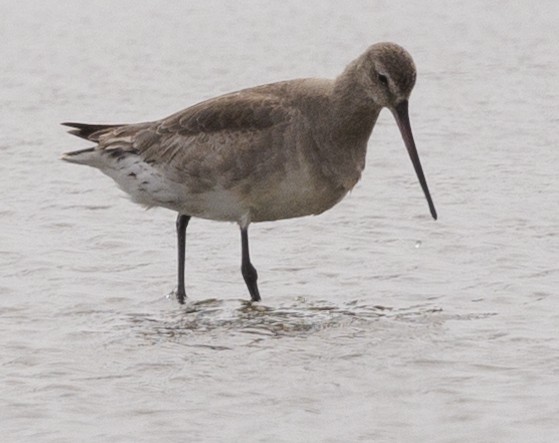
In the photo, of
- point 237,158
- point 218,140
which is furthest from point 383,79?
point 218,140

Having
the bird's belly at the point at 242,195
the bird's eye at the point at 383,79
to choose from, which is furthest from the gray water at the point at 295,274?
the bird's eye at the point at 383,79

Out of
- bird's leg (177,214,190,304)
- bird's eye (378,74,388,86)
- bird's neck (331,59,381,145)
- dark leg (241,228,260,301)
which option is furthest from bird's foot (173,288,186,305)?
bird's eye (378,74,388,86)

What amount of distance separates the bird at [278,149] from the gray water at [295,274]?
0.56 metres

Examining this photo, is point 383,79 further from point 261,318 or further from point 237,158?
point 261,318

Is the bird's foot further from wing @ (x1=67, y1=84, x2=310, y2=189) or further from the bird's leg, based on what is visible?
wing @ (x1=67, y1=84, x2=310, y2=189)

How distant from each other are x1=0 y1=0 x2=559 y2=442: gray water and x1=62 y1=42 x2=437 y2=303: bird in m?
0.56

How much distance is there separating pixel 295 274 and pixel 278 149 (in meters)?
1.09

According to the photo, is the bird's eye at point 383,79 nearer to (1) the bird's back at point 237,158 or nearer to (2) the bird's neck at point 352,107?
(2) the bird's neck at point 352,107

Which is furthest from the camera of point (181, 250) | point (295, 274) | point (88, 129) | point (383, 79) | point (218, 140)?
point (88, 129)

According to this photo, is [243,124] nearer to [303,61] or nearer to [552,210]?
[552,210]

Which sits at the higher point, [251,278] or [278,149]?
[278,149]

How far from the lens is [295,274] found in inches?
360

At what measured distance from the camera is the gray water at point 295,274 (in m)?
6.35

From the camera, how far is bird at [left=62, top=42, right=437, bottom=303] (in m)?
8.34
